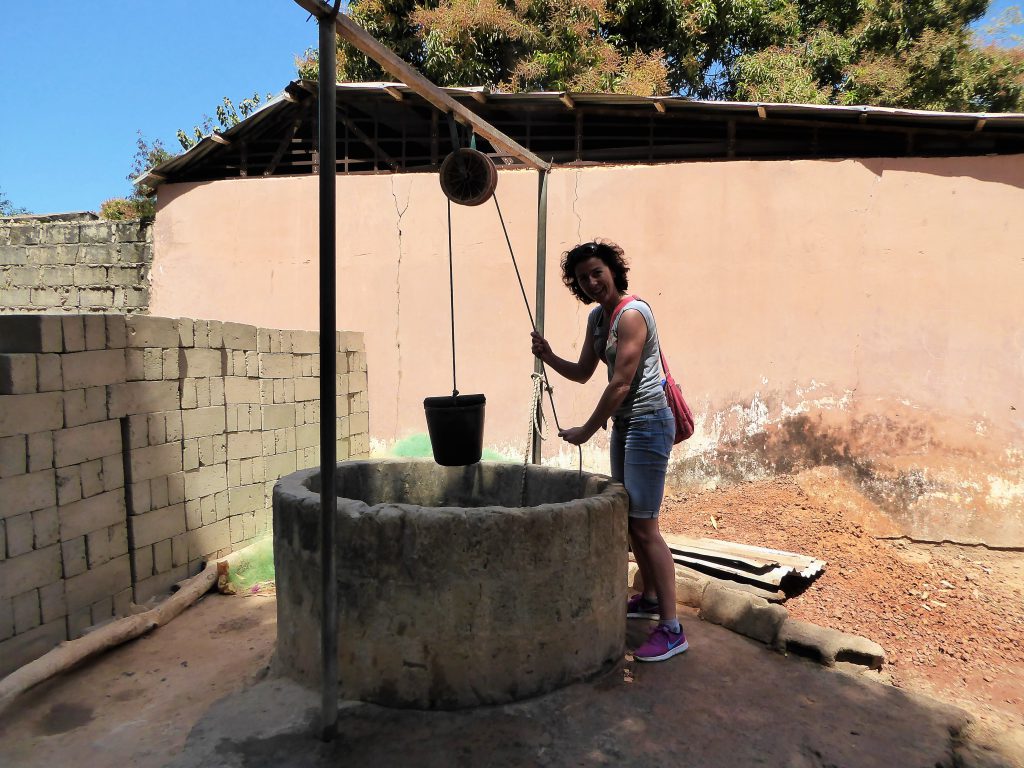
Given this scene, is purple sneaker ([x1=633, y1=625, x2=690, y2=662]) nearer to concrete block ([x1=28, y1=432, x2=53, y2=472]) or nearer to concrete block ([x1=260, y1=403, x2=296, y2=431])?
concrete block ([x1=28, y1=432, x2=53, y2=472])

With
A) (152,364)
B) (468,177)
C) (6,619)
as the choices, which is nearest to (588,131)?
(468,177)

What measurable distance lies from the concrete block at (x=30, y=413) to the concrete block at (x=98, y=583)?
0.84 meters

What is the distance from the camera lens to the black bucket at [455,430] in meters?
3.01

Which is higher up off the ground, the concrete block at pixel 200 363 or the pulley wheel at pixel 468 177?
the pulley wheel at pixel 468 177

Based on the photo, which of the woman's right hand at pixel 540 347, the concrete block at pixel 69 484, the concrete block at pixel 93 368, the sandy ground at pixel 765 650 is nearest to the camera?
the sandy ground at pixel 765 650

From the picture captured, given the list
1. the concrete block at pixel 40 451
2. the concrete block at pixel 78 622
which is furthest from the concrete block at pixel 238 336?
the concrete block at pixel 78 622

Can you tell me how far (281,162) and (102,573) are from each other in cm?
491

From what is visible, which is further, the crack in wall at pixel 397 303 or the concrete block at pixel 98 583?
the crack in wall at pixel 397 303

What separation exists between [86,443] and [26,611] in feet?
2.96

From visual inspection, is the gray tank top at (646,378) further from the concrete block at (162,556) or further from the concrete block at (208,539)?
the concrete block at (208,539)

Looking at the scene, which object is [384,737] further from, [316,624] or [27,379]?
[27,379]

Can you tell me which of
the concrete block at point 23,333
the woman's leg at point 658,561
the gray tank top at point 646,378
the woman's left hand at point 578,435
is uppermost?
the concrete block at point 23,333

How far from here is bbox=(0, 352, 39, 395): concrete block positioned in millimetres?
3344

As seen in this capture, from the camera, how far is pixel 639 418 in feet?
9.84
